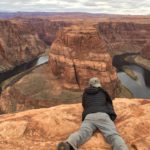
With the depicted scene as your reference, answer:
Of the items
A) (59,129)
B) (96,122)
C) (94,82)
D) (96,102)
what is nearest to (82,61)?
(94,82)

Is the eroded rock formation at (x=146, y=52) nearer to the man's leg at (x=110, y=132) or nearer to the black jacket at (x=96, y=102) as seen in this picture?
the black jacket at (x=96, y=102)

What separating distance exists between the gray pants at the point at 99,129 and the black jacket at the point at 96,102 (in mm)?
355

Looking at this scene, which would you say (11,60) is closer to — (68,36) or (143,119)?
(68,36)

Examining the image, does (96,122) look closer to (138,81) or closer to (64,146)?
(64,146)

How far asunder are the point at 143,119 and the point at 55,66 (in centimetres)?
8149

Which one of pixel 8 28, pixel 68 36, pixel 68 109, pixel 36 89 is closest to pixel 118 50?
pixel 8 28

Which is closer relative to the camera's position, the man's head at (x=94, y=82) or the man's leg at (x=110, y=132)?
the man's leg at (x=110, y=132)

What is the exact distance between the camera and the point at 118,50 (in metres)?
188

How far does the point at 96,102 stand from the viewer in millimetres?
12844

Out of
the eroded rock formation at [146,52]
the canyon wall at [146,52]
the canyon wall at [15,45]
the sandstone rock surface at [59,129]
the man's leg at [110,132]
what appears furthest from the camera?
the canyon wall at [146,52]

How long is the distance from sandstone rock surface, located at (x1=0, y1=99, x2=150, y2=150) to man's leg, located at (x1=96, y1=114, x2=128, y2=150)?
323 millimetres

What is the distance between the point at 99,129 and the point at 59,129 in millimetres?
1907

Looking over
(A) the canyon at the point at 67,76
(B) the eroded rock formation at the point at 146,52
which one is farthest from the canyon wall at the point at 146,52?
(A) the canyon at the point at 67,76

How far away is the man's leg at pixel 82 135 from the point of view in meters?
10.6
